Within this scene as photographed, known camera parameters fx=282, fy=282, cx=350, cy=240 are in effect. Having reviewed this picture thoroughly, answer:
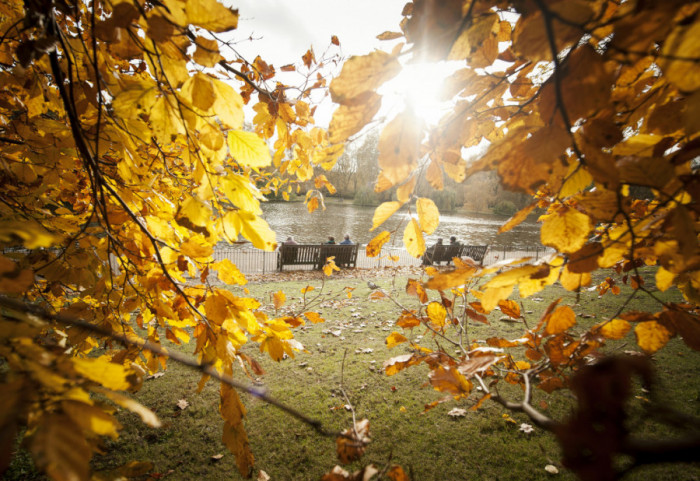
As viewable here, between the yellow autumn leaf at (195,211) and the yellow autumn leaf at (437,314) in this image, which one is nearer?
the yellow autumn leaf at (195,211)

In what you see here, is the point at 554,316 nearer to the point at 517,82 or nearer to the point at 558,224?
the point at 558,224

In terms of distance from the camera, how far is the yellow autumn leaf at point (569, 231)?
2.70 feet

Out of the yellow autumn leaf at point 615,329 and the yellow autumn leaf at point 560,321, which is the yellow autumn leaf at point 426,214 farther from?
the yellow autumn leaf at point 615,329

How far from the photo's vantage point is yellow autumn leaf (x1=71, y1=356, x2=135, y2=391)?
0.52 metres

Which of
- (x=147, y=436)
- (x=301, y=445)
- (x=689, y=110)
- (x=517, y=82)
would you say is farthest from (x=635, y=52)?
(x=147, y=436)

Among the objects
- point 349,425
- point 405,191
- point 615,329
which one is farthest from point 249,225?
point 349,425

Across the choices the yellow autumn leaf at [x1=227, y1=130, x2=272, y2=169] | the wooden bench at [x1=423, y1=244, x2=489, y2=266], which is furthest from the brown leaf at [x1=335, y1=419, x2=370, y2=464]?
the wooden bench at [x1=423, y1=244, x2=489, y2=266]

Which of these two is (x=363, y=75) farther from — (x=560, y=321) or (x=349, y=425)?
(x=349, y=425)

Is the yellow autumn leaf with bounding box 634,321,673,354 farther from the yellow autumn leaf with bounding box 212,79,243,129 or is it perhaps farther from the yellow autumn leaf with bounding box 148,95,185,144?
the yellow autumn leaf with bounding box 148,95,185,144

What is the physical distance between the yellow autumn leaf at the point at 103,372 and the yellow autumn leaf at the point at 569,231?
107 centimetres

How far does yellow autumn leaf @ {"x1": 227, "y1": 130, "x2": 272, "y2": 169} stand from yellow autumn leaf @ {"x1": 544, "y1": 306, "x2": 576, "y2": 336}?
129cm

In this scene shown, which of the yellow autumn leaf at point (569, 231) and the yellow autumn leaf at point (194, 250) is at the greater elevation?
the yellow autumn leaf at point (569, 231)

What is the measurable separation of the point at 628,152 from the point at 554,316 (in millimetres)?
646

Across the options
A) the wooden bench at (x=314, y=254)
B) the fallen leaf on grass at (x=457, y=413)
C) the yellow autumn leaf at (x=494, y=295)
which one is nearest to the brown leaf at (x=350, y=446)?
the yellow autumn leaf at (x=494, y=295)
